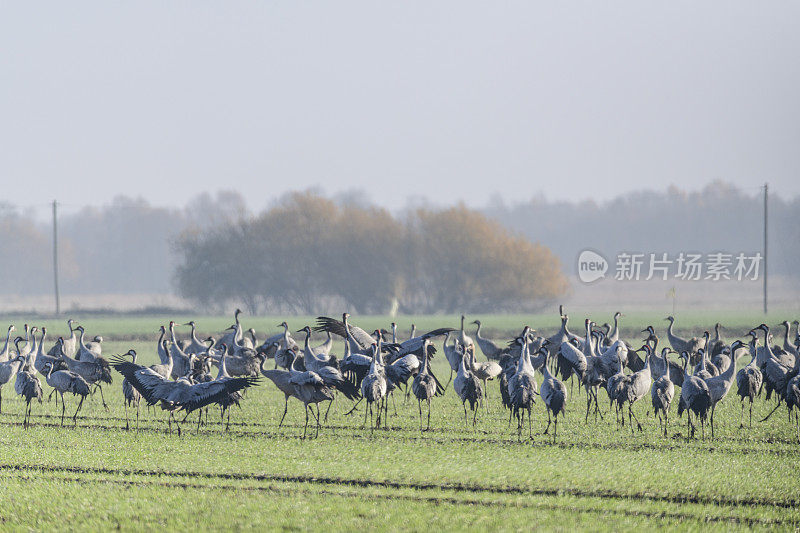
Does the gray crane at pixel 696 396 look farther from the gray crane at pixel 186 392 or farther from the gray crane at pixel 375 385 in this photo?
the gray crane at pixel 186 392

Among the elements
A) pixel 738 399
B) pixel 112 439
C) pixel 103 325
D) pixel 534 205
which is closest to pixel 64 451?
pixel 112 439

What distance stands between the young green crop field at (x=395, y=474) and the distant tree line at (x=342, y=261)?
57.6 meters

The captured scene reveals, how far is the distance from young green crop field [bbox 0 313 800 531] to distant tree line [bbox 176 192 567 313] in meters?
Result: 57.6

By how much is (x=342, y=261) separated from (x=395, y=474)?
65.6 meters

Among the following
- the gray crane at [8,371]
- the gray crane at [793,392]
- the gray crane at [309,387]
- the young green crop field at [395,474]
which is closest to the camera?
the young green crop field at [395,474]

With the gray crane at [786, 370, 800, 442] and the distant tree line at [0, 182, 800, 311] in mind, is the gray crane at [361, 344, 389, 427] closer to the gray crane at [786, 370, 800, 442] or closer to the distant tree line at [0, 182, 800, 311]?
the gray crane at [786, 370, 800, 442]

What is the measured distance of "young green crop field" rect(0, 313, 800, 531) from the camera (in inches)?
400

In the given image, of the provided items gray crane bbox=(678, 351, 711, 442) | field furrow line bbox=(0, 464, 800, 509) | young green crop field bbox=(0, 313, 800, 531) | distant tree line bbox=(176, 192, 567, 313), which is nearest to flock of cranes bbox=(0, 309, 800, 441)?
gray crane bbox=(678, 351, 711, 442)

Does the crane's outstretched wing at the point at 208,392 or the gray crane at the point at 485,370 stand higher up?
the crane's outstretched wing at the point at 208,392

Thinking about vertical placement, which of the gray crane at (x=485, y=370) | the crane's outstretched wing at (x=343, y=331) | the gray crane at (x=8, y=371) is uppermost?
the crane's outstretched wing at (x=343, y=331)

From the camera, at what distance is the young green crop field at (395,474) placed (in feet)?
33.3

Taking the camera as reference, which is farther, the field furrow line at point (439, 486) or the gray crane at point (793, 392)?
the gray crane at point (793, 392)

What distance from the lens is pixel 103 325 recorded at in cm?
5806

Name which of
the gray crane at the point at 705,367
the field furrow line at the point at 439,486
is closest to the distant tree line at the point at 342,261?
the gray crane at the point at 705,367
